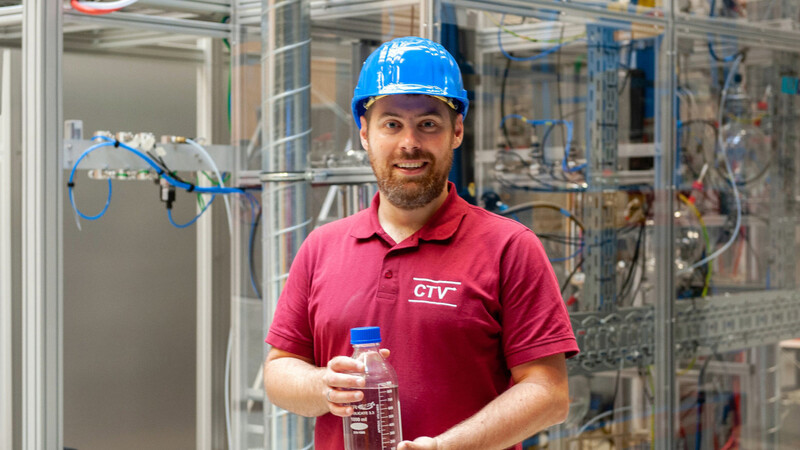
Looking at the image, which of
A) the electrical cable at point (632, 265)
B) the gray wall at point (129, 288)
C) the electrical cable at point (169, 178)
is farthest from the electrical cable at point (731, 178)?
the gray wall at point (129, 288)

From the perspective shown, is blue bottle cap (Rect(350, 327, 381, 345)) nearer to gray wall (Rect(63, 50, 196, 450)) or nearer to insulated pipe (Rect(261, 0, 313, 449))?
insulated pipe (Rect(261, 0, 313, 449))

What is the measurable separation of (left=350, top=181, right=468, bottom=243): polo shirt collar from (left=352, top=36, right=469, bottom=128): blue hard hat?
18 centimetres

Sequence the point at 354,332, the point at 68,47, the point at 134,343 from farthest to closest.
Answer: the point at 134,343, the point at 68,47, the point at 354,332

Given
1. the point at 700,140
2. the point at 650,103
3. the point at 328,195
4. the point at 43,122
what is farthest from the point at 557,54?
the point at 43,122

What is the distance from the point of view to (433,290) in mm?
1517

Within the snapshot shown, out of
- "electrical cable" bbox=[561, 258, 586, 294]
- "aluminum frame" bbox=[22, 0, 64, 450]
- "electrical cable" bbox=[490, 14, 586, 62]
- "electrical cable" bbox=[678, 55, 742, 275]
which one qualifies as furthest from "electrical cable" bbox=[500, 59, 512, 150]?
"aluminum frame" bbox=[22, 0, 64, 450]

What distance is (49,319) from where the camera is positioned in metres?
2.79

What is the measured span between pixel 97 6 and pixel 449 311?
6.35ft

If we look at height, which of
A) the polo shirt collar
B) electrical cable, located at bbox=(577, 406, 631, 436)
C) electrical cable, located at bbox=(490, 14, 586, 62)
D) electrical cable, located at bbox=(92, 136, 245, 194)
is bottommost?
electrical cable, located at bbox=(577, 406, 631, 436)

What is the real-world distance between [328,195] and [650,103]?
4.12 feet

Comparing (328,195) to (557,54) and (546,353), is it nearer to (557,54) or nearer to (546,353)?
(557,54)

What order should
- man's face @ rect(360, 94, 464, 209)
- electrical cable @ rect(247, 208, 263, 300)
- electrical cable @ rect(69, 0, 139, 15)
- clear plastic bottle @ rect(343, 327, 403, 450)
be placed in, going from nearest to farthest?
clear plastic bottle @ rect(343, 327, 403, 450) < man's face @ rect(360, 94, 464, 209) < electrical cable @ rect(69, 0, 139, 15) < electrical cable @ rect(247, 208, 263, 300)

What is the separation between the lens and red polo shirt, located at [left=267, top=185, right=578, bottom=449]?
1.50 meters

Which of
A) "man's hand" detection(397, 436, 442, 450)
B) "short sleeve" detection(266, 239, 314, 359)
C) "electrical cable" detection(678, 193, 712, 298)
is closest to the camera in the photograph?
"man's hand" detection(397, 436, 442, 450)
